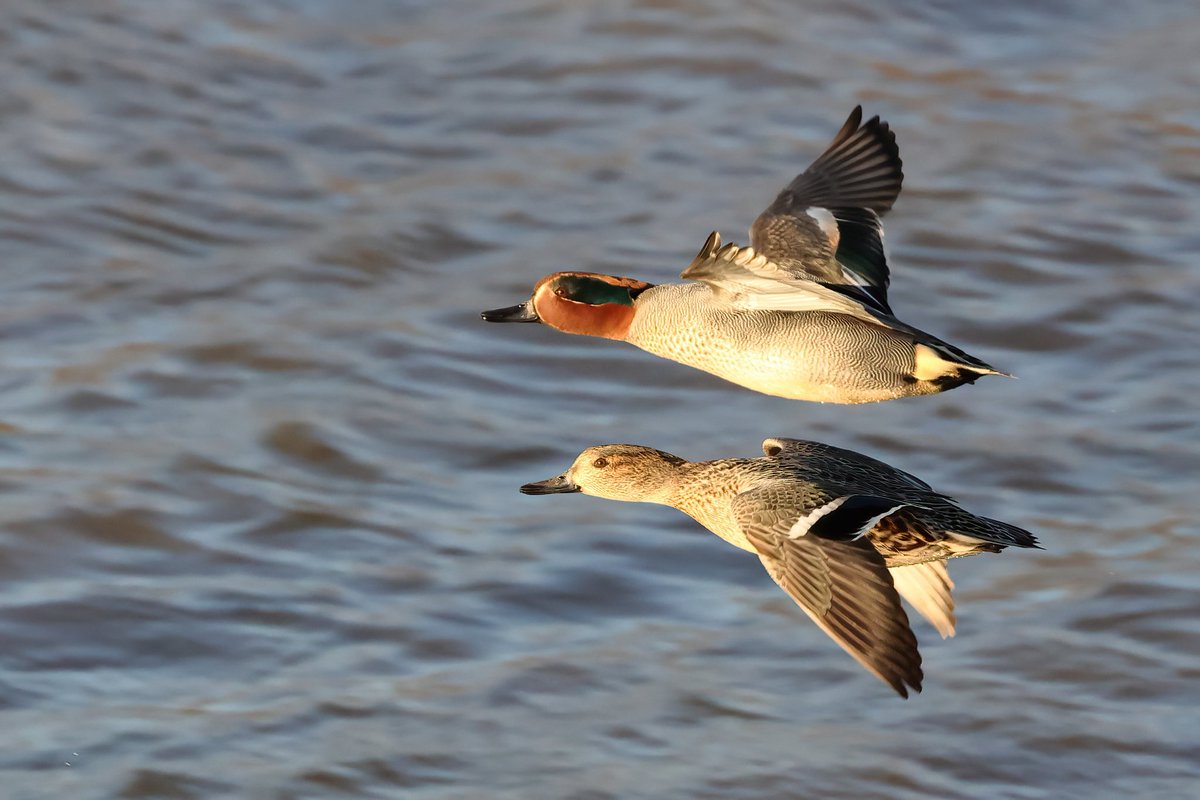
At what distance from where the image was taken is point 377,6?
15.9m

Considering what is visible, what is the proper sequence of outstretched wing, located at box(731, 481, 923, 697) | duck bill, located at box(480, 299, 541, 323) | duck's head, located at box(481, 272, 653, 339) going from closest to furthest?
outstretched wing, located at box(731, 481, 923, 697), duck's head, located at box(481, 272, 653, 339), duck bill, located at box(480, 299, 541, 323)

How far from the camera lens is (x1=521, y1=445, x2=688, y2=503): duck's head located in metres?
7.27

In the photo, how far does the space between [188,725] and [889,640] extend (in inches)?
185

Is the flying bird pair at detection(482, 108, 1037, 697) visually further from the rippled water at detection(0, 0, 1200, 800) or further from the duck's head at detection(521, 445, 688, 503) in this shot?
the rippled water at detection(0, 0, 1200, 800)

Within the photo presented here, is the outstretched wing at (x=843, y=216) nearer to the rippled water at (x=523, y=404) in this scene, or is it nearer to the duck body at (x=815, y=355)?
the duck body at (x=815, y=355)

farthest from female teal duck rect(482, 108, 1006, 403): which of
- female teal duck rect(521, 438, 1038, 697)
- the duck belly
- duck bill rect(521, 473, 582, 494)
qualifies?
duck bill rect(521, 473, 582, 494)

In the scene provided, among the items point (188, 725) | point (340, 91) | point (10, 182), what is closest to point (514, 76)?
point (340, 91)

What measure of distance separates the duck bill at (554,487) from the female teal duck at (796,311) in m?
0.82

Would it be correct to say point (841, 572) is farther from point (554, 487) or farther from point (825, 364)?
point (554, 487)

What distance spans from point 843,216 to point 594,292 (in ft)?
2.59

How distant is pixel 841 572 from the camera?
5504 mm

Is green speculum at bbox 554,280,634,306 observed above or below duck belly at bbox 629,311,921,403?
above

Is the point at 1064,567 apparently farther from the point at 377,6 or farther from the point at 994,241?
the point at 377,6

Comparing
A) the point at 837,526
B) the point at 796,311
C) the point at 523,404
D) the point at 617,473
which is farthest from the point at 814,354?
the point at 523,404
